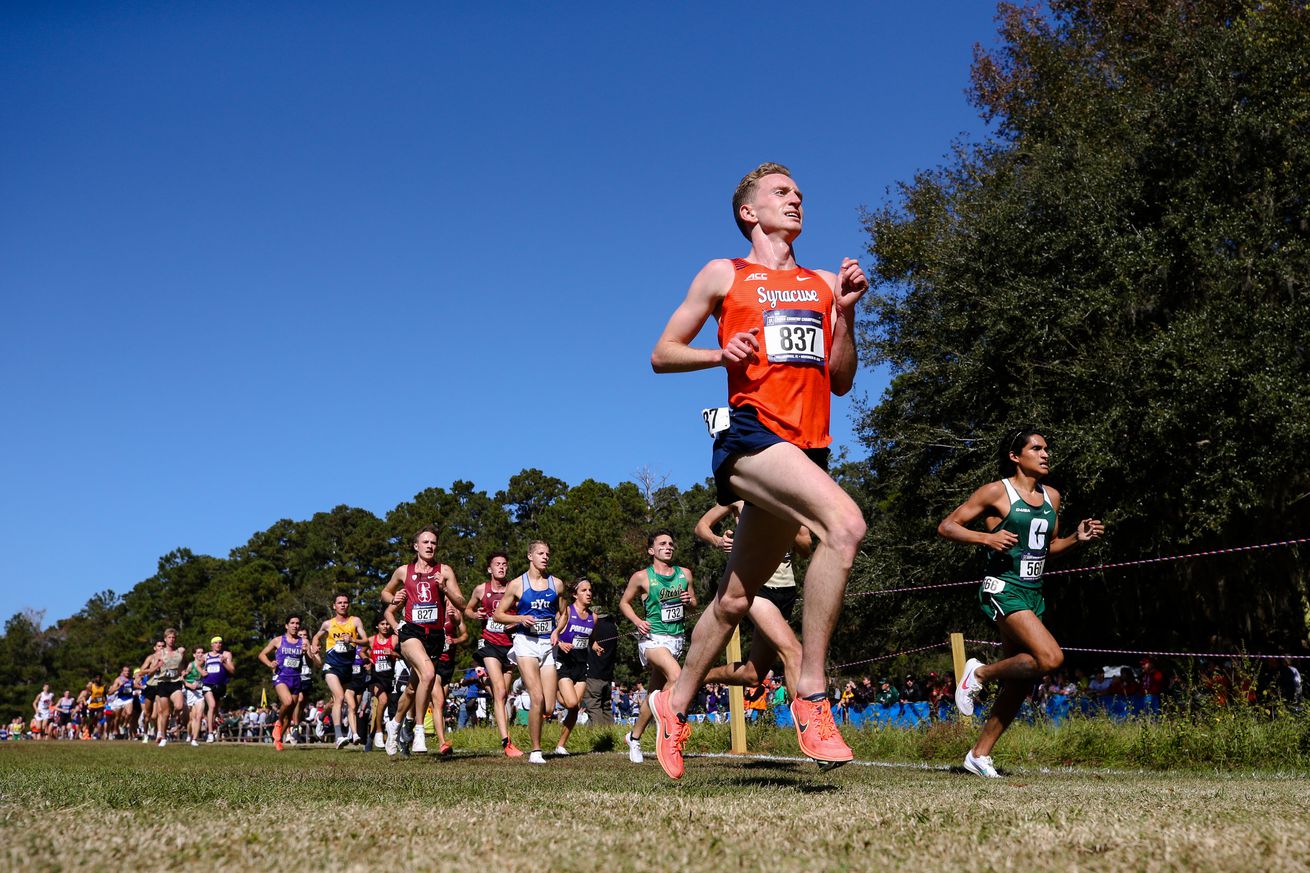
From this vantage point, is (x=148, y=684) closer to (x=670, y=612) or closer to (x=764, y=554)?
(x=670, y=612)

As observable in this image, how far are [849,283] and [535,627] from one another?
23.9 ft

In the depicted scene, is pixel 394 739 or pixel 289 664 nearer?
pixel 394 739

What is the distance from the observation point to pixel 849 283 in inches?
198

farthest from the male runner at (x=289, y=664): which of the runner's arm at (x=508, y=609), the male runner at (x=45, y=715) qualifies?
the male runner at (x=45, y=715)

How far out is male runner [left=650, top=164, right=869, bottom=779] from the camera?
15.1 ft

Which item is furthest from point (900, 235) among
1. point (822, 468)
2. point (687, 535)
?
point (687, 535)

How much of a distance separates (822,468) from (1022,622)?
3.15 metres

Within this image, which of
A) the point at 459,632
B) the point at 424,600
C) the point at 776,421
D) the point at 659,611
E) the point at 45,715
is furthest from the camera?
the point at 45,715

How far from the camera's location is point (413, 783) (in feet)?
16.7

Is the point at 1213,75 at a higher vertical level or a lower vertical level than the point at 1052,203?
higher

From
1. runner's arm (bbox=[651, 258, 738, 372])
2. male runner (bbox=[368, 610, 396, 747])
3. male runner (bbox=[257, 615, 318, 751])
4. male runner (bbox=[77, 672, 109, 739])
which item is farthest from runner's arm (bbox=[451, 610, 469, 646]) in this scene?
male runner (bbox=[77, 672, 109, 739])

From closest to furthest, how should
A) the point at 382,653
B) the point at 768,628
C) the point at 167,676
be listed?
the point at 768,628 < the point at 382,653 < the point at 167,676

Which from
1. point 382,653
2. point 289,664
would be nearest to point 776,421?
point 382,653

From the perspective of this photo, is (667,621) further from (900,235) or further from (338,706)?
(900,235)
